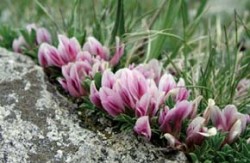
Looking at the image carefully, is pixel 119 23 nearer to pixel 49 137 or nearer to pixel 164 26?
pixel 164 26

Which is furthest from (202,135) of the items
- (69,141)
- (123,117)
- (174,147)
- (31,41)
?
(31,41)

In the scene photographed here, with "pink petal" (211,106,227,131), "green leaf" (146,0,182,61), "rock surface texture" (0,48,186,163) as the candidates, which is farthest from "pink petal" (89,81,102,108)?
"green leaf" (146,0,182,61)

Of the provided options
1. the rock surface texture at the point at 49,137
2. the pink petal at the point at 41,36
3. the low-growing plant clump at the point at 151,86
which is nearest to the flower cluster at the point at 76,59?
the low-growing plant clump at the point at 151,86

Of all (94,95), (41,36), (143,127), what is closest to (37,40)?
(41,36)

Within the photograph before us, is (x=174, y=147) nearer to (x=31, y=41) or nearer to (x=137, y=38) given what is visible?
(x=137, y=38)

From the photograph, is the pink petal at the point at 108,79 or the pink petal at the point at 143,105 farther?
the pink petal at the point at 108,79

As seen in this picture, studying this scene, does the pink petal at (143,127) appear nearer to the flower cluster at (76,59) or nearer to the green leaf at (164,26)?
the flower cluster at (76,59)
